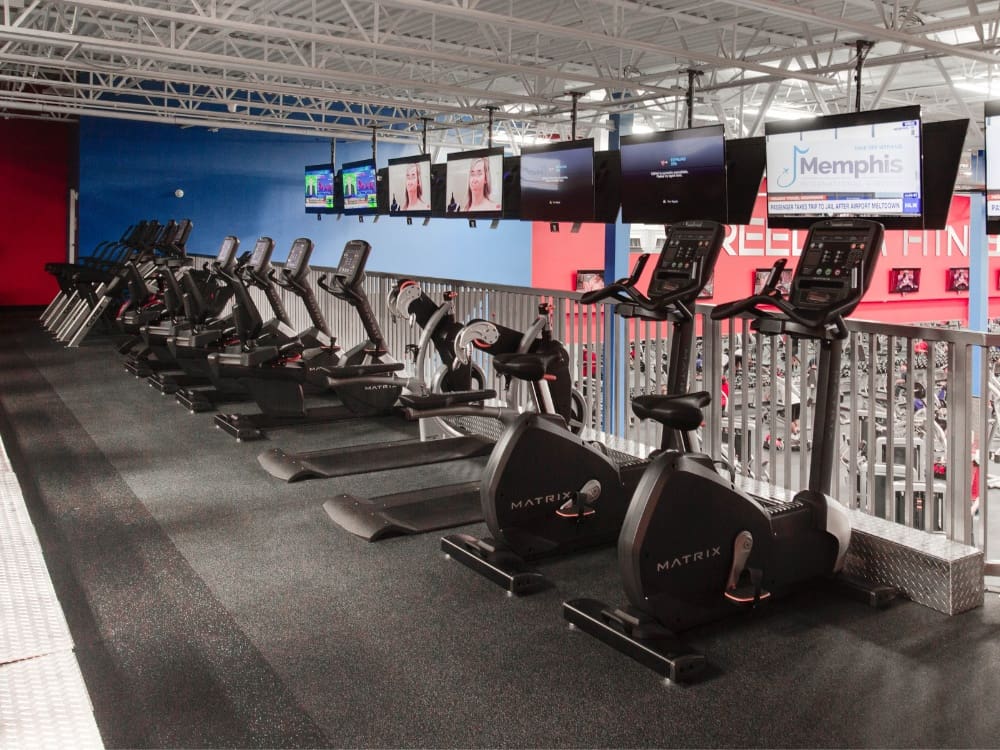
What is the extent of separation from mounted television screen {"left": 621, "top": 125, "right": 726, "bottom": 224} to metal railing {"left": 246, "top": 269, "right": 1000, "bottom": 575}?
1.81 meters

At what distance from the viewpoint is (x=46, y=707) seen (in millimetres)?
2486

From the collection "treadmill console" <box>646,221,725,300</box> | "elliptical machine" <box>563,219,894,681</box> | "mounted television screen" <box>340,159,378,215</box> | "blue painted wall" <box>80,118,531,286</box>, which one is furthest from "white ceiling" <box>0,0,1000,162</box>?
"elliptical machine" <box>563,219,894,681</box>

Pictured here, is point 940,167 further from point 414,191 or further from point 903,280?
point 903,280

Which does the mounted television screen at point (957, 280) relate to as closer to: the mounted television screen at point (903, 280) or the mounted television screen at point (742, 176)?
the mounted television screen at point (903, 280)

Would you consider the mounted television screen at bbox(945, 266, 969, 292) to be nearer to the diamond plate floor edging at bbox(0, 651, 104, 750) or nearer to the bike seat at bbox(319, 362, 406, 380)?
the bike seat at bbox(319, 362, 406, 380)

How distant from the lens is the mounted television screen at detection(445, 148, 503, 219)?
10.4 metres

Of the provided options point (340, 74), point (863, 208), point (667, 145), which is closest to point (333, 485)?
point (863, 208)

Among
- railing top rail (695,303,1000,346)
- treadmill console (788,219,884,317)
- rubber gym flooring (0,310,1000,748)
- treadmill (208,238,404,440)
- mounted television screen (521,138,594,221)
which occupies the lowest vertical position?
rubber gym flooring (0,310,1000,748)

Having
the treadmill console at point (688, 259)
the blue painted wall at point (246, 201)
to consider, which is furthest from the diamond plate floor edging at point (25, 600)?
the blue painted wall at point (246, 201)

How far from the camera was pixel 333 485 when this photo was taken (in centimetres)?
499

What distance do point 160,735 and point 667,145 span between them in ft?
19.2

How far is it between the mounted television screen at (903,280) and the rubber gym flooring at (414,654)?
1563cm

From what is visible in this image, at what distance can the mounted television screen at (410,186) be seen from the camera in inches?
470

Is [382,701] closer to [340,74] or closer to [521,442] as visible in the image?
[521,442]
